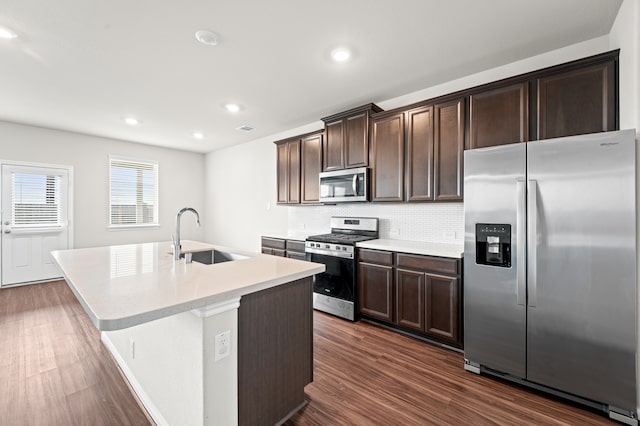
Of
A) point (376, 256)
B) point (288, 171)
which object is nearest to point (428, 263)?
point (376, 256)

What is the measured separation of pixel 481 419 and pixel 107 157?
688cm

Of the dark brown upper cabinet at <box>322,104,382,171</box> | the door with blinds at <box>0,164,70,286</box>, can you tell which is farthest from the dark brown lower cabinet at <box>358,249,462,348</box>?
the door with blinds at <box>0,164,70,286</box>

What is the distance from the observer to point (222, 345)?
4.46ft

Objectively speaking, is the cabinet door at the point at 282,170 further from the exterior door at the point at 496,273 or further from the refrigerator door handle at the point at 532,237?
the refrigerator door handle at the point at 532,237

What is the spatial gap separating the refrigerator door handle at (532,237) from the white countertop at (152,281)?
1.52 m

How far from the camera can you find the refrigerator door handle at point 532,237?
6.56ft

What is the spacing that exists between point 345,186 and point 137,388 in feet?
9.24

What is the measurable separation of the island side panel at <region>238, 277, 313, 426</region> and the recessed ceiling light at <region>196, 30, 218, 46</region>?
6.76 feet

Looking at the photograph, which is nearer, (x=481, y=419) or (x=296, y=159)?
(x=481, y=419)

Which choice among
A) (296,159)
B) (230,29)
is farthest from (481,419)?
(296,159)

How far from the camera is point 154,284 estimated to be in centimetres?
143

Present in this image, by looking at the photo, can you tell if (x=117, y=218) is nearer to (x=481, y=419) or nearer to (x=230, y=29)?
(x=230, y=29)

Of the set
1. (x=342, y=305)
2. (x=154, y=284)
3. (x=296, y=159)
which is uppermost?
(x=296, y=159)

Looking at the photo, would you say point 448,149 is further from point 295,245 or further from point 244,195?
point 244,195
